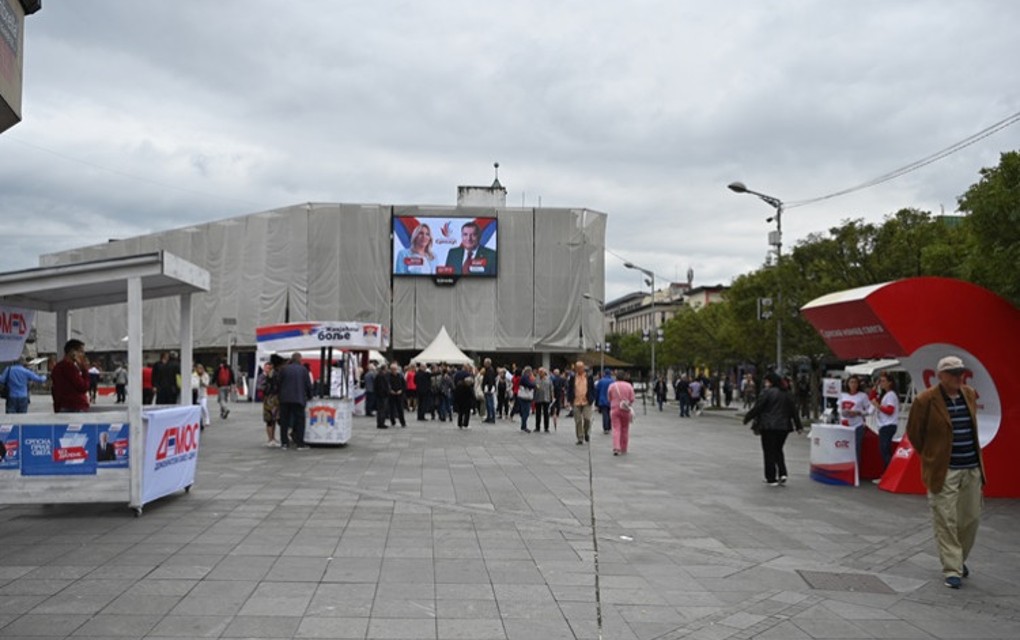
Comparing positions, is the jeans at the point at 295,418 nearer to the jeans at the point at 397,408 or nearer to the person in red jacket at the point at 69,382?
the person in red jacket at the point at 69,382

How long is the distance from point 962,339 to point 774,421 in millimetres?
2740

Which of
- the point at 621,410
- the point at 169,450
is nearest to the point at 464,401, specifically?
the point at 621,410

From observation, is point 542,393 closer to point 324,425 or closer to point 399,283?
point 324,425

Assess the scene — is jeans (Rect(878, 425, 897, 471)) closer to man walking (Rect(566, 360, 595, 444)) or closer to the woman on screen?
man walking (Rect(566, 360, 595, 444))

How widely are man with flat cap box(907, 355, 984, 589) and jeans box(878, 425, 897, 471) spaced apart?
6727 millimetres

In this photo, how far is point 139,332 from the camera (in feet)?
31.8

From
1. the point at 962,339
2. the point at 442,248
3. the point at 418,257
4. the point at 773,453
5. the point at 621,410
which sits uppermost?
the point at 442,248

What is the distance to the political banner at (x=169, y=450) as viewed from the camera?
976 centimetres

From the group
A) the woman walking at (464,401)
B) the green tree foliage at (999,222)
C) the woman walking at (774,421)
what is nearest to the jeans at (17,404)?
the woman walking at (464,401)

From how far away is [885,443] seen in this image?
14258 mm

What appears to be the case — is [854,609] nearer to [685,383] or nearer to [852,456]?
[852,456]

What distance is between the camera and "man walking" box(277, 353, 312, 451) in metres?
16.6

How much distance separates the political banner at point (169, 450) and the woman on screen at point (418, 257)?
4745 cm

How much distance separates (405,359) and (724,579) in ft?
181
